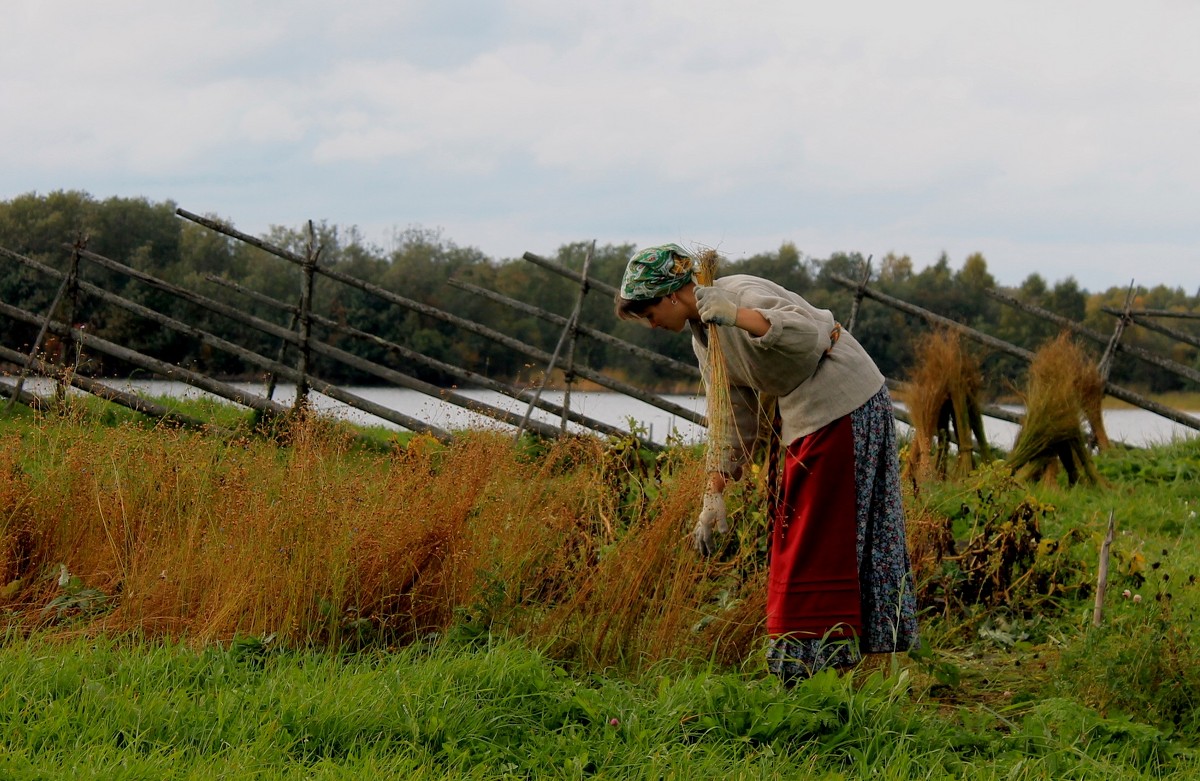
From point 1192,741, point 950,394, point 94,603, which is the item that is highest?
point 950,394

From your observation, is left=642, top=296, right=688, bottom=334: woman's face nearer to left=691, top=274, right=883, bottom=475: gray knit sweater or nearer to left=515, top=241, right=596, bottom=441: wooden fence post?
left=691, top=274, right=883, bottom=475: gray knit sweater

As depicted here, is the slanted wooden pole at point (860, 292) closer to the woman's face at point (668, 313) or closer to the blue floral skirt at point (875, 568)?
the blue floral skirt at point (875, 568)

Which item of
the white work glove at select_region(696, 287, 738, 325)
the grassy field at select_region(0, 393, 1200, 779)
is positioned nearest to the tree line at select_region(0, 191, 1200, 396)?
the grassy field at select_region(0, 393, 1200, 779)

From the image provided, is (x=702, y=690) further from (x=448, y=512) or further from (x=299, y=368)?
(x=299, y=368)

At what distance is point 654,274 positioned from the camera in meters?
2.69

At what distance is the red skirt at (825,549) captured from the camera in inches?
108

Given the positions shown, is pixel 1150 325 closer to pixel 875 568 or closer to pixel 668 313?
pixel 875 568

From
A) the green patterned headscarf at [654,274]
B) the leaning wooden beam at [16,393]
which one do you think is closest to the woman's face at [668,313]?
the green patterned headscarf at [654,274]

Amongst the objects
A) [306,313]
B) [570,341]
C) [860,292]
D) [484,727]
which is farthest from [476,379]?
[484,727]

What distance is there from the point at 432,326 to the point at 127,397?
230 cm

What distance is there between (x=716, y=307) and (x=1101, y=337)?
6268 mm

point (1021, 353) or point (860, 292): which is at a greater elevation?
Result: point (860, 292)

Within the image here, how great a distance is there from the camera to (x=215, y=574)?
3.10 metres

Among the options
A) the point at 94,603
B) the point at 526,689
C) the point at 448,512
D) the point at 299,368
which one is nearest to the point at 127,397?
the point at 299,368
